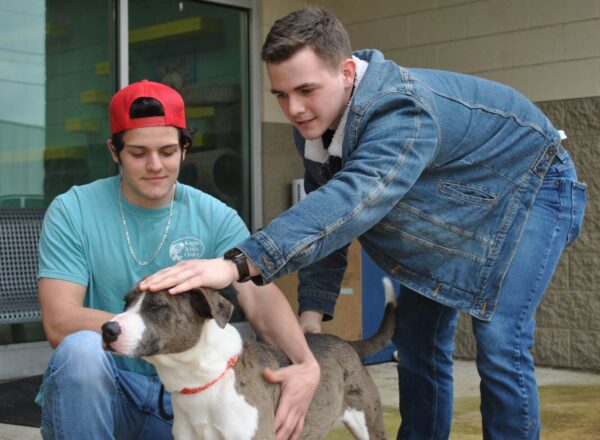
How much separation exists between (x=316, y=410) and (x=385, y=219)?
812 mm

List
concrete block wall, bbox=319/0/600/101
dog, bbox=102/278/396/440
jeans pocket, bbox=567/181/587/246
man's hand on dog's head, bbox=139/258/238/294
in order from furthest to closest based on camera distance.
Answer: concrete block wall, bbox=319/0/600/101
jeans pocket, bbox=567/181/587/246
dog, bbox=102/278/396/440
man's hand on dog's head, bbox=139/258/238/294

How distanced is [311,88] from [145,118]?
0.67m

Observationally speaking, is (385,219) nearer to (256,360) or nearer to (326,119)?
(326,119)

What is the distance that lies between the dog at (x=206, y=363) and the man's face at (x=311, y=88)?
64 centimetres

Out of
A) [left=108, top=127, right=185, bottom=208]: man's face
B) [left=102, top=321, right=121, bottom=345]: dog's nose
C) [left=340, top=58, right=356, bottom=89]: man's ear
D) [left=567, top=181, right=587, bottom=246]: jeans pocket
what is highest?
[left=340, top=58, right=356, bottom=89]: man's ear

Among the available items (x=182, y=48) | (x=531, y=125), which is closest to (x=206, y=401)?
(x=531, y=125)

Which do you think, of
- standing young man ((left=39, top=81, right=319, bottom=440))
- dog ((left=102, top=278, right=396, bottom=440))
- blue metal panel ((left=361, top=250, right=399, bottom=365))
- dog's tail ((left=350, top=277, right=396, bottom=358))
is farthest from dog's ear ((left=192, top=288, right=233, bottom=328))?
blue metal panel ((left=361, top=250, right=399, bottom=365))

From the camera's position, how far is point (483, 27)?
25.4ft

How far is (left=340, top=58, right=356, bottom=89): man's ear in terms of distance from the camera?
322 centimetres

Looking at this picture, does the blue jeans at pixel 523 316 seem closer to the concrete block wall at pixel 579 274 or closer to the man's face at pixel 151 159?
the man's face at pixel 151 159

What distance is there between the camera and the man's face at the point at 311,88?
122 inches

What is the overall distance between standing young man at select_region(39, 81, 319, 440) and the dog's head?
304mm

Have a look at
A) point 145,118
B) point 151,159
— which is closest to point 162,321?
point 151,159

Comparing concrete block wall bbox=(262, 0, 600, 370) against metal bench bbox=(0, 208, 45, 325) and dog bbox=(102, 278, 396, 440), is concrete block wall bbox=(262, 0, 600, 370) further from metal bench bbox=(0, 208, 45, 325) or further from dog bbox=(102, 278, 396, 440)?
dog bbox=(102, 278, 396, 440)
